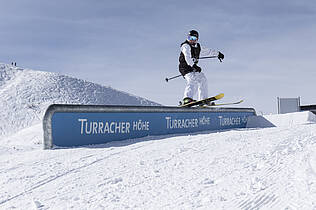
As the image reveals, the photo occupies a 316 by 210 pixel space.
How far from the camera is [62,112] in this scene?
577cm

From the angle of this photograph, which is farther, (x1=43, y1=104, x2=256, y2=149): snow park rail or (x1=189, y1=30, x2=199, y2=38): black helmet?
→ (x1=189, y1=30, x2=199, y2=38): black helmet

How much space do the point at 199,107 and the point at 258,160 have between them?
19.0 feet

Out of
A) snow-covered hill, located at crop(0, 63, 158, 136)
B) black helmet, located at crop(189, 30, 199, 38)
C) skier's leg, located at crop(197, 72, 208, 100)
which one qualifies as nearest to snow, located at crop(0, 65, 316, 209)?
skier's leg, located at crop(197, 72, 208, 100)

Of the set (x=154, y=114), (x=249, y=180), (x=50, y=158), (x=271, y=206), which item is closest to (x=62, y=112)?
(x=50, y=158)

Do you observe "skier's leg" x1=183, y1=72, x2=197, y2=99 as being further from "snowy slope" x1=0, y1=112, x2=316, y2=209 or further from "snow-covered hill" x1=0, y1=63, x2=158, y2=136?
"snow-covered hill" x1=0, y1=63, x2=158, y2=136

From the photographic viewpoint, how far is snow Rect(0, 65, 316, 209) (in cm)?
249

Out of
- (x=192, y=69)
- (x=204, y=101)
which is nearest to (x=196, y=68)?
(x=192, y=69)

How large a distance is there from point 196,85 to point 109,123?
12.4 ft

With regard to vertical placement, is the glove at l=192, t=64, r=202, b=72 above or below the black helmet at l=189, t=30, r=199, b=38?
below

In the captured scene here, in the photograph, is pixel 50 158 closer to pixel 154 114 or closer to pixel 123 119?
pixel 123 119

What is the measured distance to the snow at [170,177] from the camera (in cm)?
249

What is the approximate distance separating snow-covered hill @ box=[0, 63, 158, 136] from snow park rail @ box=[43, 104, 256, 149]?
11447 mm

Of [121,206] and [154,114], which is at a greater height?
[154,114]

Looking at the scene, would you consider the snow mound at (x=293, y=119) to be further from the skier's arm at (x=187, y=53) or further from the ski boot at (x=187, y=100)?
the skier's arm at (x=187, y=53)
